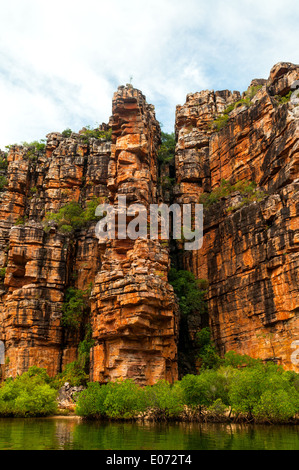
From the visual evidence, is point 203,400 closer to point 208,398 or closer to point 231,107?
point 208,398

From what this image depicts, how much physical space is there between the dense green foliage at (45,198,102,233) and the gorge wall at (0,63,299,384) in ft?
2.45

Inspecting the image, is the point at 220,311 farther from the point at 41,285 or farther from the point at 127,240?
the point at 41,285

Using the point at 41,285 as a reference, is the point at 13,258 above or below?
above

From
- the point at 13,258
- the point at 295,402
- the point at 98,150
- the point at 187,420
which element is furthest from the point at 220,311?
the point at 98,150

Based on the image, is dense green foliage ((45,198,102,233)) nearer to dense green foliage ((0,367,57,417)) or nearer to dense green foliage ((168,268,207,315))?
dense green foliage ((168,268,207,315))

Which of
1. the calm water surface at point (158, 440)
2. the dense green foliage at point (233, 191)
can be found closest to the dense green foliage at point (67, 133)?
the dense green foliage at point (233, 191)

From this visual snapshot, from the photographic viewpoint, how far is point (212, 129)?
52.4m

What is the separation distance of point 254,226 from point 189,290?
31.1ft

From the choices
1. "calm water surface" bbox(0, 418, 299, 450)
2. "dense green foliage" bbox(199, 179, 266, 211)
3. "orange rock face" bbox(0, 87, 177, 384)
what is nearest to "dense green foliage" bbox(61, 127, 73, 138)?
"orange rock face" bbox(0, 87, 177, 384)

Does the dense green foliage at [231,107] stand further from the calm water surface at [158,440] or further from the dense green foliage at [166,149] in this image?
the calm water surface at [158,440]

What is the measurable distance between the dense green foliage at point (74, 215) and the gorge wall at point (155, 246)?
0.75 meters

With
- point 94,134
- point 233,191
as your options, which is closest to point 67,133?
point 94,134

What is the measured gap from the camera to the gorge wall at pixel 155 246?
104 ft

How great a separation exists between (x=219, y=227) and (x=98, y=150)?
24047 mm
